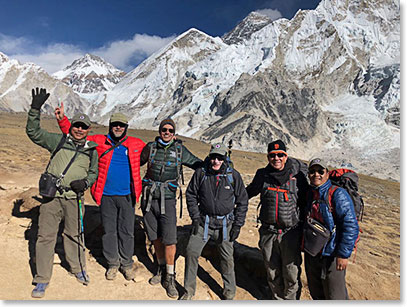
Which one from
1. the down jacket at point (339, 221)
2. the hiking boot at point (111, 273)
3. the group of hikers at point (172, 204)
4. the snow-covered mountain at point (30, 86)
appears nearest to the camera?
the down jacket at point (339, 221)

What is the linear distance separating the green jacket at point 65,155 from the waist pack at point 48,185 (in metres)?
0.08

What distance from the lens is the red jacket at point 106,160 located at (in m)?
4.66

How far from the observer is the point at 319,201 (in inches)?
154

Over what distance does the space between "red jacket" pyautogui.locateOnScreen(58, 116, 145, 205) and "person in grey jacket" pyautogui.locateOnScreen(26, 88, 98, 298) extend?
12 cm

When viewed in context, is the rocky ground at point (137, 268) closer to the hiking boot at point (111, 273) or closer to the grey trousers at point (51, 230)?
the hiking boot at point (111, 273)

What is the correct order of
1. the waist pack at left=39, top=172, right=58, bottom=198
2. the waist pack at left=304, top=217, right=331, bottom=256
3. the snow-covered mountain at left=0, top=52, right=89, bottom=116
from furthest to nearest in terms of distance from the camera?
the snow-covered mountain at left=0, top=52, right=89, bottom=116, the waist pack at left=39, top=172, right=58, bottom=198, the waist pack at left=304, top=217, right=331, bottom=256

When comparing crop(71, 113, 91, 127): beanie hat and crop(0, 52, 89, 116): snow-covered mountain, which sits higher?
crop(0, 52, 89, 116): snow-covered mountain

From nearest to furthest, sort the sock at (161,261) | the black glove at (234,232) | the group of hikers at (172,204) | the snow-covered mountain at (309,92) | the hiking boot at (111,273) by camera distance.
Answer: the group of hikers at (172,204) < the black glove at (234,232) < the hiking boot at (111,273) < the sock at (161,261) < the snow-covered mountain at (309,92)

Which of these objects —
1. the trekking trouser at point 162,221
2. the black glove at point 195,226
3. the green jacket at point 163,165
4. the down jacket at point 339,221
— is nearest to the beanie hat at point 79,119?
the green jacket at point 163,165

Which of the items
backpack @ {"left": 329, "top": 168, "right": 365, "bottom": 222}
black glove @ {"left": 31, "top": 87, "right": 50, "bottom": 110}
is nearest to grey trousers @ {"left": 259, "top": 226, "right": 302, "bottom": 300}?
backpack @ {"left": 329, "top": 168, "right": 365, "bottom": 222}

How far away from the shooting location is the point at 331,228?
3.81m

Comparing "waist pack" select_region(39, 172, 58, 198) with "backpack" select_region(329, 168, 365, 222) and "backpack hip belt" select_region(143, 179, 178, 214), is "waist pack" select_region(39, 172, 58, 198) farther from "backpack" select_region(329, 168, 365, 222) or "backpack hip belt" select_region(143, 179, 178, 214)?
"backpack" select_region(329, 168, 365, 222)

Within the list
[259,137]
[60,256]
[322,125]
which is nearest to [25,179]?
[60,256]

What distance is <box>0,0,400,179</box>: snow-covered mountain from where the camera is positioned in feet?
207
